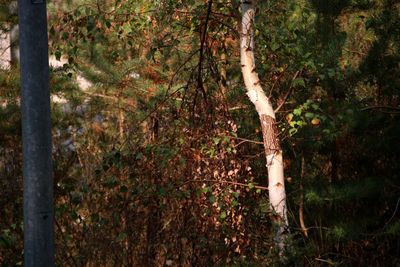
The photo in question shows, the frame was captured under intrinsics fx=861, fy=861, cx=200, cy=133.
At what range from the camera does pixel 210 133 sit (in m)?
6.90

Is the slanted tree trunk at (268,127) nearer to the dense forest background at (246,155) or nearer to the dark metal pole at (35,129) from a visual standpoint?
the dense forest background at (246,155)

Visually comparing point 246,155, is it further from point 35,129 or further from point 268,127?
point 35,129

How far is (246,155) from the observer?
7.47 meters

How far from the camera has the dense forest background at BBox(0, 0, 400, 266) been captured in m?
6.88

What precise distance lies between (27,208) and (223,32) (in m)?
4.38

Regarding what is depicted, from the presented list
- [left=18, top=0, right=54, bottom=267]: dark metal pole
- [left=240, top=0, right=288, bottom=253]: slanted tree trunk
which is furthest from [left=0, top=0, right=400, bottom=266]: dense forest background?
[left=18, top=0, right=54, bottom=267]: dark metal pole

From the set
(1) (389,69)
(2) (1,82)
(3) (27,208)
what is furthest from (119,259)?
(2) (1,82)

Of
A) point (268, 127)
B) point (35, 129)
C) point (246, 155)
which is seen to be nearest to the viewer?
point (35, 129)

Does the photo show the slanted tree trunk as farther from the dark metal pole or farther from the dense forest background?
the dark metal pole

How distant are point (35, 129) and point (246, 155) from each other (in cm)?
383

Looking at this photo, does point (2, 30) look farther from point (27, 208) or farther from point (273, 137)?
point (27, 208)

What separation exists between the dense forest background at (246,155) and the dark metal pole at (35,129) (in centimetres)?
258

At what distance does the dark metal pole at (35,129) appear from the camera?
12.5 feet

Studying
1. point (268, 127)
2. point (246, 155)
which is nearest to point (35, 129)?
point (268, 127)
